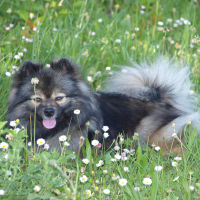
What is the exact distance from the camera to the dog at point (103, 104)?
290cm

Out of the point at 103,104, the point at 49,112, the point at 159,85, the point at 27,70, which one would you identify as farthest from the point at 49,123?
the point at 159,85

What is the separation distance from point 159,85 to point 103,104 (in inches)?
33.3

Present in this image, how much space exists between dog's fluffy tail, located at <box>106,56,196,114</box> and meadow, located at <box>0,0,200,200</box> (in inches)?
13.3

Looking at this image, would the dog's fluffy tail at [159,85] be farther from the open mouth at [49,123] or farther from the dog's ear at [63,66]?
the open mouth at [49,123]

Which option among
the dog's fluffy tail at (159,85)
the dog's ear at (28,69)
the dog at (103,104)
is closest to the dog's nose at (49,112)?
the dog at (103,104)

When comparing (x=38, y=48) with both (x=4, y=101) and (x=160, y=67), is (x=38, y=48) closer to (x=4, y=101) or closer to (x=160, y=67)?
(x=4, y=101)

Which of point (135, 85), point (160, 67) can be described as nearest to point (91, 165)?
point (135, 85)

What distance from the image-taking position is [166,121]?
3.48 meters

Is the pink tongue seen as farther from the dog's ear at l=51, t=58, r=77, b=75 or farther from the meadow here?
the dog's ear at l=51, t=58, r=77, b=75

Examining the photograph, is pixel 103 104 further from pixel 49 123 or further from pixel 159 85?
pixel 159 85

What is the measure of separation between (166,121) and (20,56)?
220 cm

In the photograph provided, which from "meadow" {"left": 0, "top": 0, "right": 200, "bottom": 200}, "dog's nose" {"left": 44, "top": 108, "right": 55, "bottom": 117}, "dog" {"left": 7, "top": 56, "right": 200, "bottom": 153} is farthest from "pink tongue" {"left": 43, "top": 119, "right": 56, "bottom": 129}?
"meadow" {"left": 0, "top": 0, "right": 200, "bottom": 200}

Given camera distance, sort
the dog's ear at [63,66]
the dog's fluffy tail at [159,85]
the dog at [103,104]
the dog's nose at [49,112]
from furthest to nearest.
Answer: the dog's fluffy tail at [159,85]
the dog's ear at [63,66]
the dog at [103,104]
the dog's nose at [49,112]

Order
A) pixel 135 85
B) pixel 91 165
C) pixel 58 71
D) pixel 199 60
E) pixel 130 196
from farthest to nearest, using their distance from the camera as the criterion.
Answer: pixel 199 60
pixel 135 85
pixel 58 71
pixel 91 165
pixel 130 196
